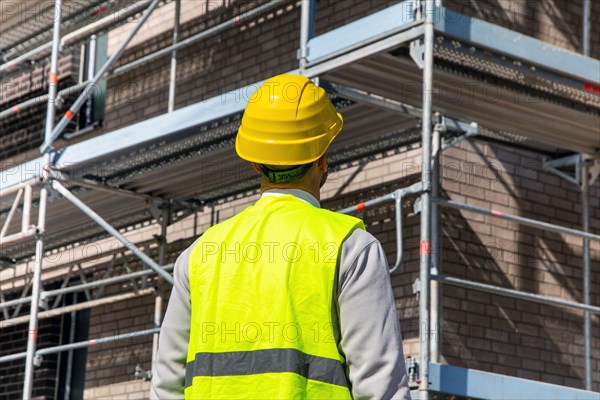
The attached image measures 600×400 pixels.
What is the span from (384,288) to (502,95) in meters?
5.60

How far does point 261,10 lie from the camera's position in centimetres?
989

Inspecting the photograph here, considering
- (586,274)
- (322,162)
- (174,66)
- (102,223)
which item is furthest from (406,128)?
(322,162)

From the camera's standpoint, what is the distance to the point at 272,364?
8.70ft

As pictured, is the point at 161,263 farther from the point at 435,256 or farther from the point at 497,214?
the point at 497,214

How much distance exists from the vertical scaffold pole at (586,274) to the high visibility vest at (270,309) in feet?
20.9

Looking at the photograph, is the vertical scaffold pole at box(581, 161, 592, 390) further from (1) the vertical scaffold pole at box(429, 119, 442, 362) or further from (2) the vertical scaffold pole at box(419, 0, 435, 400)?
(2) the vertical scaffold pole at box(419, 0, 435, 400)

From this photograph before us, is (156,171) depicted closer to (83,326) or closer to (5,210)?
(5,210)

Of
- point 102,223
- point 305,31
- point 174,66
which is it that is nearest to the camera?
point 305,31

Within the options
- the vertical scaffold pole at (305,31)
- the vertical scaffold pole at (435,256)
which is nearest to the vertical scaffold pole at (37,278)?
the vertical scaffold pole at (305,31)

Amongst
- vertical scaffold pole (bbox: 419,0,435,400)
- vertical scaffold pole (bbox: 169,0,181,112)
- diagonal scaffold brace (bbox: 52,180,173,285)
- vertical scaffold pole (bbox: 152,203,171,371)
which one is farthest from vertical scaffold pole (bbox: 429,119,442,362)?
Result: vertical scaffold pole (bbox: 152,203,171,371)

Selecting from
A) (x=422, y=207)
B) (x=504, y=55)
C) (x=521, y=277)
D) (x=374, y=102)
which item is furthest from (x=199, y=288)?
(x=521, y=277)

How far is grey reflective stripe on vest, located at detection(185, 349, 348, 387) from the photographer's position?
263 cm

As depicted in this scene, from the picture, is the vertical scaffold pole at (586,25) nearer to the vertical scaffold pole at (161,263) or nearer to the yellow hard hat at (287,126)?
the vertical scaffold pole at (161,263)

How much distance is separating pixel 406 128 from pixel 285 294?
6277 millimetres
